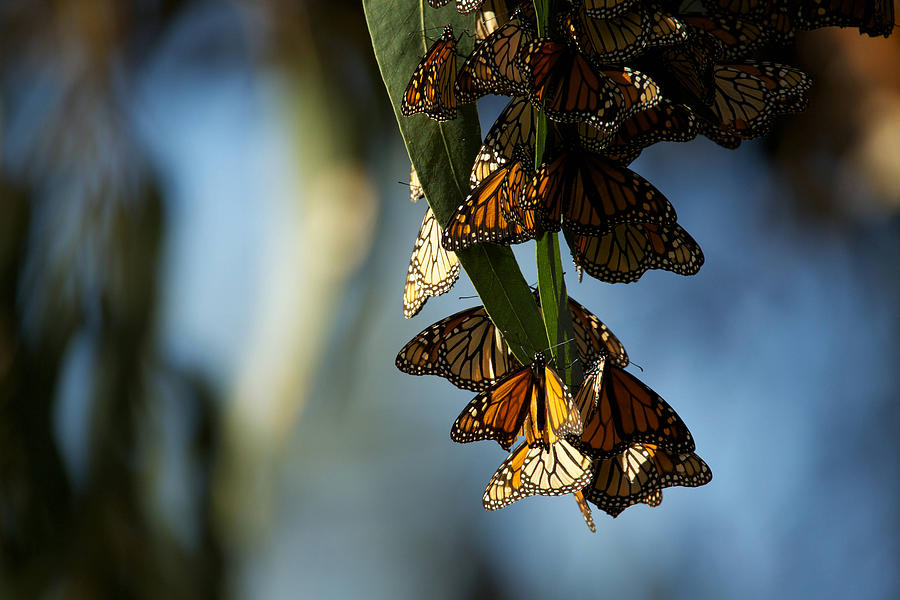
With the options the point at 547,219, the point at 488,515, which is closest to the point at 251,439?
the point at 488,515

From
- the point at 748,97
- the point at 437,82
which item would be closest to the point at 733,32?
the point at 748,97

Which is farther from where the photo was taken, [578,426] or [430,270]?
[430,270]

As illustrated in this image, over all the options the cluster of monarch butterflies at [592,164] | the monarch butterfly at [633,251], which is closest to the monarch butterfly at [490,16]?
the cluster of monarch butterflies at [592,164]

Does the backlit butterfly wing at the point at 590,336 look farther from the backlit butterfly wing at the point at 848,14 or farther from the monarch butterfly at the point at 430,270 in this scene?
the backlit butterfly wing at the point at 848,14

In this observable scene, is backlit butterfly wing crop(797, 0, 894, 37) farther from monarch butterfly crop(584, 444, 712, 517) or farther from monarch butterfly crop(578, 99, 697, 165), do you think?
monarch butterfly crop(584, 444, 712, 517)

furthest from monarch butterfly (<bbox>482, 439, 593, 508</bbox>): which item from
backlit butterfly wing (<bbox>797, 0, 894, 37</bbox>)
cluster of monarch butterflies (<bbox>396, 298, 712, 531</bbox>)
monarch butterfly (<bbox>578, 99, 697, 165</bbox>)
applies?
backlit butterfly wing (<bbox>797, 0, 894, 37</bbox>)

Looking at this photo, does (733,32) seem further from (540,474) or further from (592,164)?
(540,474)
